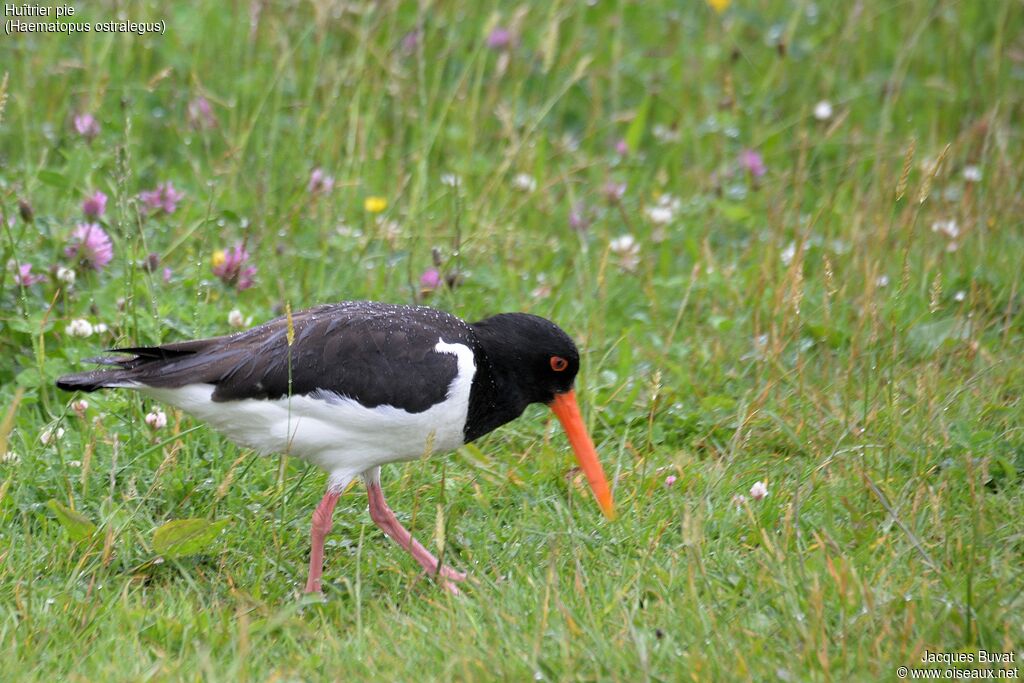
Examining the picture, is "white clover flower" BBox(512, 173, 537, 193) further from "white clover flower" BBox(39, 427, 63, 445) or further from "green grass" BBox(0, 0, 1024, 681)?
"white clover flower" BBox(39, 427, 63, 445)

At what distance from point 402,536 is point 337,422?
1.43ft

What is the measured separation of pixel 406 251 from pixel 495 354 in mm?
1670

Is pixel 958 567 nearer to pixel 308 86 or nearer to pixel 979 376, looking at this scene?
pixel 979 376

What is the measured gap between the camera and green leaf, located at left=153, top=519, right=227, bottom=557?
3.85 meters

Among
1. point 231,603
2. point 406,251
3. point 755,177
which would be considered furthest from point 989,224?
point 231,603

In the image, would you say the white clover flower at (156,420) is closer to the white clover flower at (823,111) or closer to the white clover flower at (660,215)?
the white clover flower at (660,215)

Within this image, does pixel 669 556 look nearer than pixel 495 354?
Yes

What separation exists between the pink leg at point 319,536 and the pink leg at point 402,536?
19cm

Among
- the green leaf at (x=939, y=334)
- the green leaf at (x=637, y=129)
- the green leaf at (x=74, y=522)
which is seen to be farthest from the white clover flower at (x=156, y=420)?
the green leaf at (x=637, y=129)

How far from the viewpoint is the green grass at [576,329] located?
11.5 ft

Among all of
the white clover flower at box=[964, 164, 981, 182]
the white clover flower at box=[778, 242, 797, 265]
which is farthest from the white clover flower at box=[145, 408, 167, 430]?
the white clover flower at box=[964, 164, 981, 182]

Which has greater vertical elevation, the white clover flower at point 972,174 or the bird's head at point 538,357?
the white clover flower at point 972,174

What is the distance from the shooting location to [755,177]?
22.5ft

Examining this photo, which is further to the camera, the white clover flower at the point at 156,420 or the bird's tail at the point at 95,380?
the white clover flower at the point at 156,420
